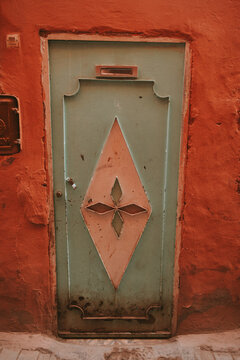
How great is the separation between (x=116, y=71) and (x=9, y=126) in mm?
825

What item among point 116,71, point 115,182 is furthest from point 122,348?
point 116,71

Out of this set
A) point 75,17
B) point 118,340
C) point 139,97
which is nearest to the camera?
point 75,17

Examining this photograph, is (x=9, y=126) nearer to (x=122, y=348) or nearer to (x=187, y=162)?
(x=187, y=162)

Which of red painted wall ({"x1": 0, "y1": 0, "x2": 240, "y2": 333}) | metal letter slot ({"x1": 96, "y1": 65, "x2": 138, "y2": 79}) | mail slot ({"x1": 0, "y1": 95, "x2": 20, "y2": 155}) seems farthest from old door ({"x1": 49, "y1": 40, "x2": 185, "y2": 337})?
mail slot ({"x1": 0, "y1": 95, "x2": 20, "y2": 155})

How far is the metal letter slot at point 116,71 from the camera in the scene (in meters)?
1.77

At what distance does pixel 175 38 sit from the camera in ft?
5.73

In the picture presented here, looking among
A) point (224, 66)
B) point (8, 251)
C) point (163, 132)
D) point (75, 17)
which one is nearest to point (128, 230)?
point (163, 132)

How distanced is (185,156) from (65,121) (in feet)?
2.91

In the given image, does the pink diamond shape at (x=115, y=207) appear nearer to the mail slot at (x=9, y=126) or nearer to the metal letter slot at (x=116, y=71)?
the metal letter slot at (x=116, y=71)

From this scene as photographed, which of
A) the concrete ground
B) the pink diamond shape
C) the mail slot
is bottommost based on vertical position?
the concrete ground

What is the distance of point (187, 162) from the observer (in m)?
1.89

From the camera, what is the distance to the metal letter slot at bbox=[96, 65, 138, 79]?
1773 mm

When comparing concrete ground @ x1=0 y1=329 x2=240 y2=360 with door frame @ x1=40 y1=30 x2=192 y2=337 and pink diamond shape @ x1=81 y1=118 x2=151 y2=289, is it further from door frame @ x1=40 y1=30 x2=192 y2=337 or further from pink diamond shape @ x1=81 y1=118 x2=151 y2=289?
pink diamond shape @ x1=81 y1=118 x2=151 y2=289

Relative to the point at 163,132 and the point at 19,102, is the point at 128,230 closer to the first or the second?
the point at 163,132
